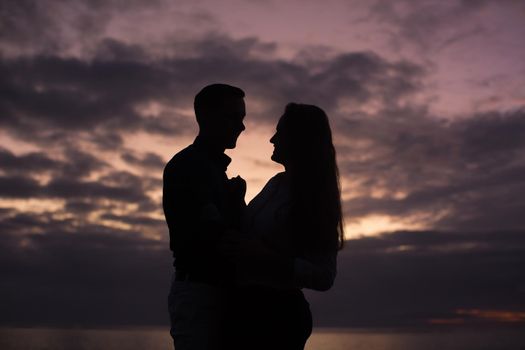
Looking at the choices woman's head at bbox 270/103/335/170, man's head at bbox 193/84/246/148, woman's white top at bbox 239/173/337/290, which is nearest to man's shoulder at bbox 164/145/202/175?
man's head at bbox 193/84/246/148

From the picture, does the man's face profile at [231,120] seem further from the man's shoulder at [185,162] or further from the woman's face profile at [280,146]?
the man's shoulder at [185,162]

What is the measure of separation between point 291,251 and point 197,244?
0.74 meters

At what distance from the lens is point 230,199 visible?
4.84 meters

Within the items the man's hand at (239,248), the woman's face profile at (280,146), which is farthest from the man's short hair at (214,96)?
the man's hand at (239,248)

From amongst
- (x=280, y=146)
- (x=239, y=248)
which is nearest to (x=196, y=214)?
(x=239, y=248)

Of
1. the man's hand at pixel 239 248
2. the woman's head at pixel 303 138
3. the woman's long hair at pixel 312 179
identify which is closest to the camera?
the man's hand at pixel 239 248

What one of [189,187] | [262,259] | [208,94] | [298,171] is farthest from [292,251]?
[208,94]

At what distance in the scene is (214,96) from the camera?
17.1 ft

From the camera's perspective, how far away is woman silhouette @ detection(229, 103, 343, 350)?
451 centimetres

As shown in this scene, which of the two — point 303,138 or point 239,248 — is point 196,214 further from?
point 303,138

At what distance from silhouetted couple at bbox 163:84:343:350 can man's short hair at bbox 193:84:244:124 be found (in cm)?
52

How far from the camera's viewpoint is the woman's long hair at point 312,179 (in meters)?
4.62

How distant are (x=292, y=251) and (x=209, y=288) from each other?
707mm

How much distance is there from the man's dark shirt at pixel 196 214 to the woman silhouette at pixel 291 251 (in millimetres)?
217
